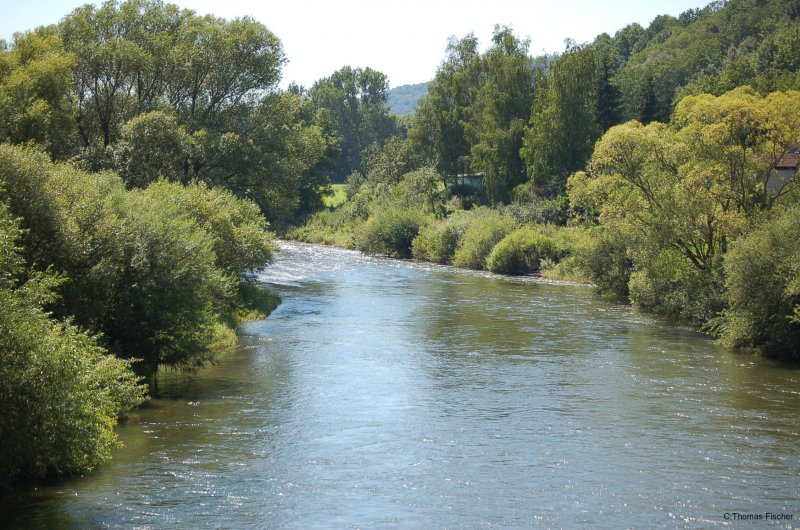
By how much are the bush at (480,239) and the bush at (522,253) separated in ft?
9.88

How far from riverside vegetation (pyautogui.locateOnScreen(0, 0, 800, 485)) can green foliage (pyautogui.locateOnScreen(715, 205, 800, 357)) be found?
102 mm

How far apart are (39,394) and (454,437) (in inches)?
416

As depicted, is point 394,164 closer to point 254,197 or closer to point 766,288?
point 254,197

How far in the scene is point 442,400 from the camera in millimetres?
26594

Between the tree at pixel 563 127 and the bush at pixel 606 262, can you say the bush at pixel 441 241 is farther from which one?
the bush at pixel 606 262

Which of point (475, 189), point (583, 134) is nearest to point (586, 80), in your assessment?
point (583, 134)

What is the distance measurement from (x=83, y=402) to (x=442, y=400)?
1197 centimetres

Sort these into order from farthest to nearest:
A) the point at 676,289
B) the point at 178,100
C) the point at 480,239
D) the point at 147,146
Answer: the point at 480,239
the point at 178,100
the point at 147,146
the point at 676,289

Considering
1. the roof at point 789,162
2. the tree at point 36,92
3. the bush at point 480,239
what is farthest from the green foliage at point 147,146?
the roof at point 789,162

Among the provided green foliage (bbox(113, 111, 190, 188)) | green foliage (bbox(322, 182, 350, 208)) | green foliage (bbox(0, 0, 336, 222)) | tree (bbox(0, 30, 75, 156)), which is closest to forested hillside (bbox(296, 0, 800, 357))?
green foliage (bbox(322, 182, 350, 208))

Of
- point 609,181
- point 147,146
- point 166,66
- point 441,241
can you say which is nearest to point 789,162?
point 609,181

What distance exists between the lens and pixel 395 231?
3095 inches

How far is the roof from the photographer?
41.0 meters

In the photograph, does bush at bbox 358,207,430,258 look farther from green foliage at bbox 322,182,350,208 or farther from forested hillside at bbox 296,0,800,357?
green foliage at bbox 322,182,350,208
